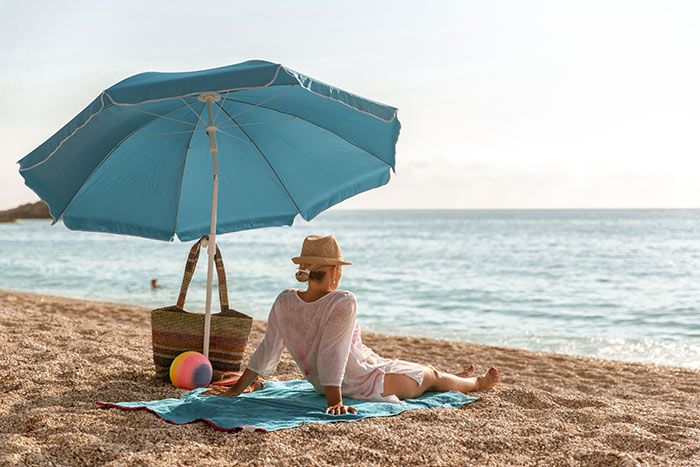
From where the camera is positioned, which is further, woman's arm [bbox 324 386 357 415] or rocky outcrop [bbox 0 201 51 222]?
rocky outcrop [bbox 0 201 51 222]

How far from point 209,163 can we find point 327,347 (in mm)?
2035

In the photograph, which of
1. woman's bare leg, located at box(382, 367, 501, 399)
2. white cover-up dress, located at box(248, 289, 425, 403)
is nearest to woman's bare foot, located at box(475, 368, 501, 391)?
woman's bare leg, located at box(382, 367, 501, 399)

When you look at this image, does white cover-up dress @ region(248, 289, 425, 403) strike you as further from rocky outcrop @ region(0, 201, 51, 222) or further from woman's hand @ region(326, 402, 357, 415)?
rocky outcrop @ region(0, 201, 51, 222)

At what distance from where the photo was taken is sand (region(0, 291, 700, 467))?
351 centimetres

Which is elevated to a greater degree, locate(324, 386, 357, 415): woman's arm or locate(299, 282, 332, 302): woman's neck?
locate(299, 282, 332, 302): woman's neck

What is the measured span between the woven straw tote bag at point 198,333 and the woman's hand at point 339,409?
4.12 feet

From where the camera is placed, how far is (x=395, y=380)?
476 cm

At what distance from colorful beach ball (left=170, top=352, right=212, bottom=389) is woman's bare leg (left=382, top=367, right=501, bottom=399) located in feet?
4.30

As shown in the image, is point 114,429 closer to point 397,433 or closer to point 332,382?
point 332,382

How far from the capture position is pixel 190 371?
16.6 ft

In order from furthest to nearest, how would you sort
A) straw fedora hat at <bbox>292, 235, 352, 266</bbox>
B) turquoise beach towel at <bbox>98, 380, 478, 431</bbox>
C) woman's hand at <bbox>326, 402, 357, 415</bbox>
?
straw fedora hat at <bbox>292, 235, 352, 266</bbox> < woman's hand at <bbox>326, 402, 357, 415</bbox> < turquoise beach towel at <bbox>98, 380, 478, 431</bbox>

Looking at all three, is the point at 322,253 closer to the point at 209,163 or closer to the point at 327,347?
the point at 327,347

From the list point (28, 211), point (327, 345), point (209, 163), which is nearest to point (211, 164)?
point (209, 163)

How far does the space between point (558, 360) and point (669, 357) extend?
2969 mm
